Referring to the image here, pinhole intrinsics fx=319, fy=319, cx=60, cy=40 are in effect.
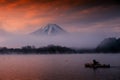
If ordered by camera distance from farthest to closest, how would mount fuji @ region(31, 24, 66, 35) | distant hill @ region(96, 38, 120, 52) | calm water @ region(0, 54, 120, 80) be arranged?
calm water @ region(0, 54, 120, 80), distant hill @ region(96, 38, 120, 52), mount fuji @ region(31, 24, 66, 35)

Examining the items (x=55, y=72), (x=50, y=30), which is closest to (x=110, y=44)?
(x=50, y=30)

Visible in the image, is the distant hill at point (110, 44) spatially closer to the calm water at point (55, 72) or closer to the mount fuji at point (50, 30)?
the calm water at point (55, 72)

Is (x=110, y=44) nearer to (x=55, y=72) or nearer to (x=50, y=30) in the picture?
(x=50, y=30)

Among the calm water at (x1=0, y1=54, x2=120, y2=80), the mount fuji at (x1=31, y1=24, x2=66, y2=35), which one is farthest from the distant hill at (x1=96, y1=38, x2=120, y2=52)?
the mount fuji at (x1=31, y1=24, x2=66, y2=35)

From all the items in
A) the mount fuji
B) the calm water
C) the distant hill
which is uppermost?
the mount fuji

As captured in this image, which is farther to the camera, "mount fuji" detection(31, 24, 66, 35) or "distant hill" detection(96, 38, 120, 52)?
"distant hill" detection(96, 38, 120, 52)

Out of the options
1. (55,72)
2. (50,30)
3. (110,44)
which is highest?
(50,30)

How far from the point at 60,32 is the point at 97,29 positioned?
1214 mm

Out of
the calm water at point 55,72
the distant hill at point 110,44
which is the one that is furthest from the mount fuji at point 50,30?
the calm water at point 55,72

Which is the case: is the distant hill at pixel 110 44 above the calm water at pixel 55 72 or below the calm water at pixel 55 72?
above

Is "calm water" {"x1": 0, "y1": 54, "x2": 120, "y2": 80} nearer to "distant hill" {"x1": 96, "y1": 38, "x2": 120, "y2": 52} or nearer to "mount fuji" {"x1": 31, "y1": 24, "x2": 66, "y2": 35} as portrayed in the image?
"distant hill" {"x1": 96, "y1": 38, "x2": 120, "y2": 52}

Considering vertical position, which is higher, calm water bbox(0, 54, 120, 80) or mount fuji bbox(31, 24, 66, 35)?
mount fuji bbox(31, 24, 66, 35)

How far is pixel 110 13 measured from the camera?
9.84 m

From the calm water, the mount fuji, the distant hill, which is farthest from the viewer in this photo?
the calm water
